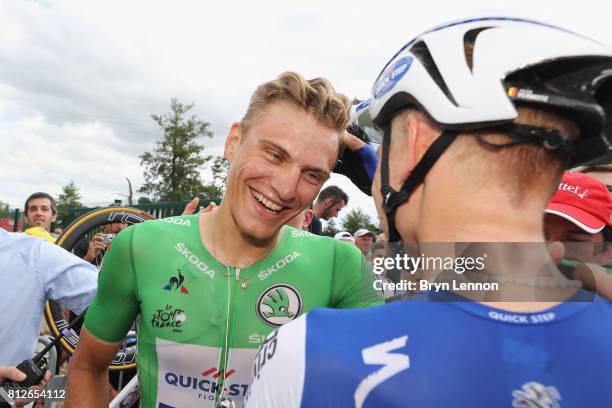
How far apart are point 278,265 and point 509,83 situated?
1.53 m

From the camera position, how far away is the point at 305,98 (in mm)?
2375

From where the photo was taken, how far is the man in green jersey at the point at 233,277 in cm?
220

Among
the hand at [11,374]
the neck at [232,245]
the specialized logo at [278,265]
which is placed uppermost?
the neck at [232,245]

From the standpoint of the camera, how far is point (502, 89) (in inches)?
45.5

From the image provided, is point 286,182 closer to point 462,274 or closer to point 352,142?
point 352,142

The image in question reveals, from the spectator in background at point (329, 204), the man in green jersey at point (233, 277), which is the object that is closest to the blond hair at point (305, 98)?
the man in green jersey at point (233, 277)

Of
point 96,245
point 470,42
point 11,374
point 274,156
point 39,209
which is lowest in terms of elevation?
point 11,374

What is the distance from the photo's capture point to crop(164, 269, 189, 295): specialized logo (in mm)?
2258

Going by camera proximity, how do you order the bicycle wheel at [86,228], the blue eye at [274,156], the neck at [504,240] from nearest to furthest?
the neck at [504,240], the blue eye at [274,156], the bicycle wheel at [86,228]

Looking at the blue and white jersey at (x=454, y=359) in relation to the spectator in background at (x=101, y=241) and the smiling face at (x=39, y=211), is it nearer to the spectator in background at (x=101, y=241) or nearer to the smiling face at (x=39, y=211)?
the spectator in background at (x=101, y=241)

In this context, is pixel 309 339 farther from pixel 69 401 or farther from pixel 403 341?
pixel 69 401

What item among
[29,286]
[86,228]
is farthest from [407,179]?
[86,228]

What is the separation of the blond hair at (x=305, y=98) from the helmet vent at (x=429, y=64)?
1.01m

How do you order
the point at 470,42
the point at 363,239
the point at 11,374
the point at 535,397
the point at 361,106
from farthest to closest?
1. the point at 363,239
2. the point at 11,374
3. the point at 361,106
4. the point at 470,42
5. the point at 535,397
